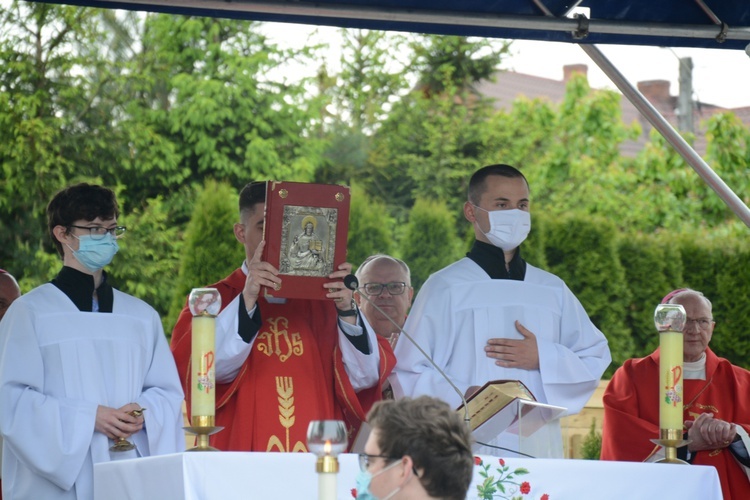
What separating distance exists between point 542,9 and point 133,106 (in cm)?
1404

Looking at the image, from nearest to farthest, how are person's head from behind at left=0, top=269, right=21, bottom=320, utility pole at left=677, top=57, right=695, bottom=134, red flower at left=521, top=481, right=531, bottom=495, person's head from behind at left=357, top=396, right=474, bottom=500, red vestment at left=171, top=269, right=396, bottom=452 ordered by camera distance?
person's head from behind at left=357, top=396, right=474, bottom=500 → red flower at left=521, top=481, right=531, bottom=495 → red vestment at left=171, top=269, right=396, bottom=452 → person's head from behind at left=0, top=269, right=21, bottom=320 → utility pole at left=677, top=57, right=695, bottom=134

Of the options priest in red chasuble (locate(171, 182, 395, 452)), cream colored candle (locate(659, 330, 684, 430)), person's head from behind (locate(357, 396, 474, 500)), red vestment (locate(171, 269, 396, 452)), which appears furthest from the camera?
red vestment (locate(171, 269, 396, 452))

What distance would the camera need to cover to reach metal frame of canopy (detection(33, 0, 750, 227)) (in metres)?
5.51

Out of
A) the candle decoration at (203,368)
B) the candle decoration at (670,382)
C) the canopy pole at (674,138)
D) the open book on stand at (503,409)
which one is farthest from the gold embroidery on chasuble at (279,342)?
the canopy pole at (674,138)

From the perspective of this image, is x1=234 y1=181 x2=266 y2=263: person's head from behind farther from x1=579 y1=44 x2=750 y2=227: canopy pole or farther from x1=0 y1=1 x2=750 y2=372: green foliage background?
x1=0 y1=1 x2=750 y2=372: green foliage background

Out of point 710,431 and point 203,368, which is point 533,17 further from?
point 203,368

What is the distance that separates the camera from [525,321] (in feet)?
17.9

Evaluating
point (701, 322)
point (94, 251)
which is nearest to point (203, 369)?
point (94, 251)

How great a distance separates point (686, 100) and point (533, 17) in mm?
16140

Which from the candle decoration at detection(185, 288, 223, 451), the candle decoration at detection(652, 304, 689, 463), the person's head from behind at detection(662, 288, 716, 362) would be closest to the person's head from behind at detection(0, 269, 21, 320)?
the candle decoration at detection(185, 288, 223, 451)

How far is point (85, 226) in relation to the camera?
489 cm

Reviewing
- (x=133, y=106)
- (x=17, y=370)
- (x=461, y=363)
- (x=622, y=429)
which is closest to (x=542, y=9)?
(x=461, y=363)

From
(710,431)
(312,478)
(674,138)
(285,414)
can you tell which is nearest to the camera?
(312,478)

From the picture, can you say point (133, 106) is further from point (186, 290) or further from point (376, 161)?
point (186, 290)
